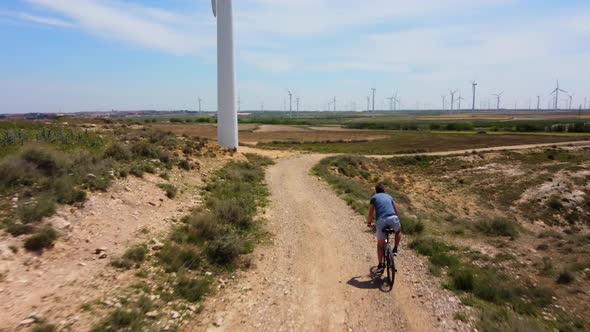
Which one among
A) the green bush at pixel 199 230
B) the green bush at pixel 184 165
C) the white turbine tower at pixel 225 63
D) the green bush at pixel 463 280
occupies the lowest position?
the green bush at pixel 463 280

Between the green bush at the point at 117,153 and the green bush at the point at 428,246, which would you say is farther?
the green bush at the point at 117,153

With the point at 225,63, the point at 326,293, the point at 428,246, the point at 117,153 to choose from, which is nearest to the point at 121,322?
the point at 326,293

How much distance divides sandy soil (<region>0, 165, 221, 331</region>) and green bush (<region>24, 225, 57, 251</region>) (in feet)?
0.53

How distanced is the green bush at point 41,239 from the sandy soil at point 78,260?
161 mm

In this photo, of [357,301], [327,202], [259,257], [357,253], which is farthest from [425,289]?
[327,202]

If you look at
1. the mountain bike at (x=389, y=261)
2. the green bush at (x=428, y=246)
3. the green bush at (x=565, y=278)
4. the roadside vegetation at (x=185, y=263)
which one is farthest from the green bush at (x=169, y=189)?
the green bush at (x=565, y=278)

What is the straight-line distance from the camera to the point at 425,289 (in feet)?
30.4

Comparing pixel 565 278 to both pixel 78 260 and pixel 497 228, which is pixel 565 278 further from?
pixel 78 260

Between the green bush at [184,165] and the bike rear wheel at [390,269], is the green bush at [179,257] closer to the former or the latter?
the bike rear wheel at [390,269]

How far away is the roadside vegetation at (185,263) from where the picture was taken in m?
7.09

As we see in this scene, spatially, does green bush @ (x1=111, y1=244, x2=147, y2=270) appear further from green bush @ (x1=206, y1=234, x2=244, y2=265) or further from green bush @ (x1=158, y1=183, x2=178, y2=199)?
green bush @ (x1=158, y1=183, x2=178, y2=199)

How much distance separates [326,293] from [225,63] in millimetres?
26971

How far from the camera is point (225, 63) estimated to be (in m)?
32.3

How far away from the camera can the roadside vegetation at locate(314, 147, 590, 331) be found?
9.15 m
